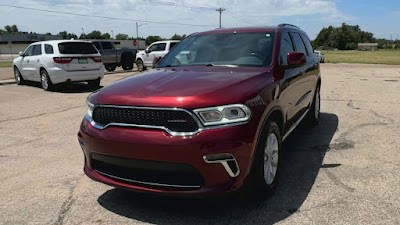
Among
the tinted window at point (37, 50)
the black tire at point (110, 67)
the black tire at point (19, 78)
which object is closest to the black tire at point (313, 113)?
the tinted window at point (37, 50)

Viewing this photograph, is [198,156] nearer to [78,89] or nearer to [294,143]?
[294,143]

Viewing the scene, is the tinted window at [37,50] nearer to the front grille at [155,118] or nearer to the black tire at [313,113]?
the black tire at [313,113]

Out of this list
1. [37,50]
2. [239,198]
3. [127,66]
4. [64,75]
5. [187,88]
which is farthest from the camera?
[127,66]

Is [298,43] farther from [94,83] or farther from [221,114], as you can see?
[94,83]

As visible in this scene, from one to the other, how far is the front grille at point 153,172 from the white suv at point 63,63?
957cm

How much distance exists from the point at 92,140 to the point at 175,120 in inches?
33.9

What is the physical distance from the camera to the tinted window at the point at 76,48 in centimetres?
1212

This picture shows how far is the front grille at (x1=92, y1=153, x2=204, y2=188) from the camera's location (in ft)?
9.66

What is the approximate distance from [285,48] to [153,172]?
254cm

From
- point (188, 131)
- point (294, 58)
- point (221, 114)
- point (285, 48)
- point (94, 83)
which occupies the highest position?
point (285, 48)

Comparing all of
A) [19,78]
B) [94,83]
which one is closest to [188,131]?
[94,83]

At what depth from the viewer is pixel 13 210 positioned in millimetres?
3531

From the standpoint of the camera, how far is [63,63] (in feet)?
39.2

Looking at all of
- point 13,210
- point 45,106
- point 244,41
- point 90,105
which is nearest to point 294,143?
point 244,41
